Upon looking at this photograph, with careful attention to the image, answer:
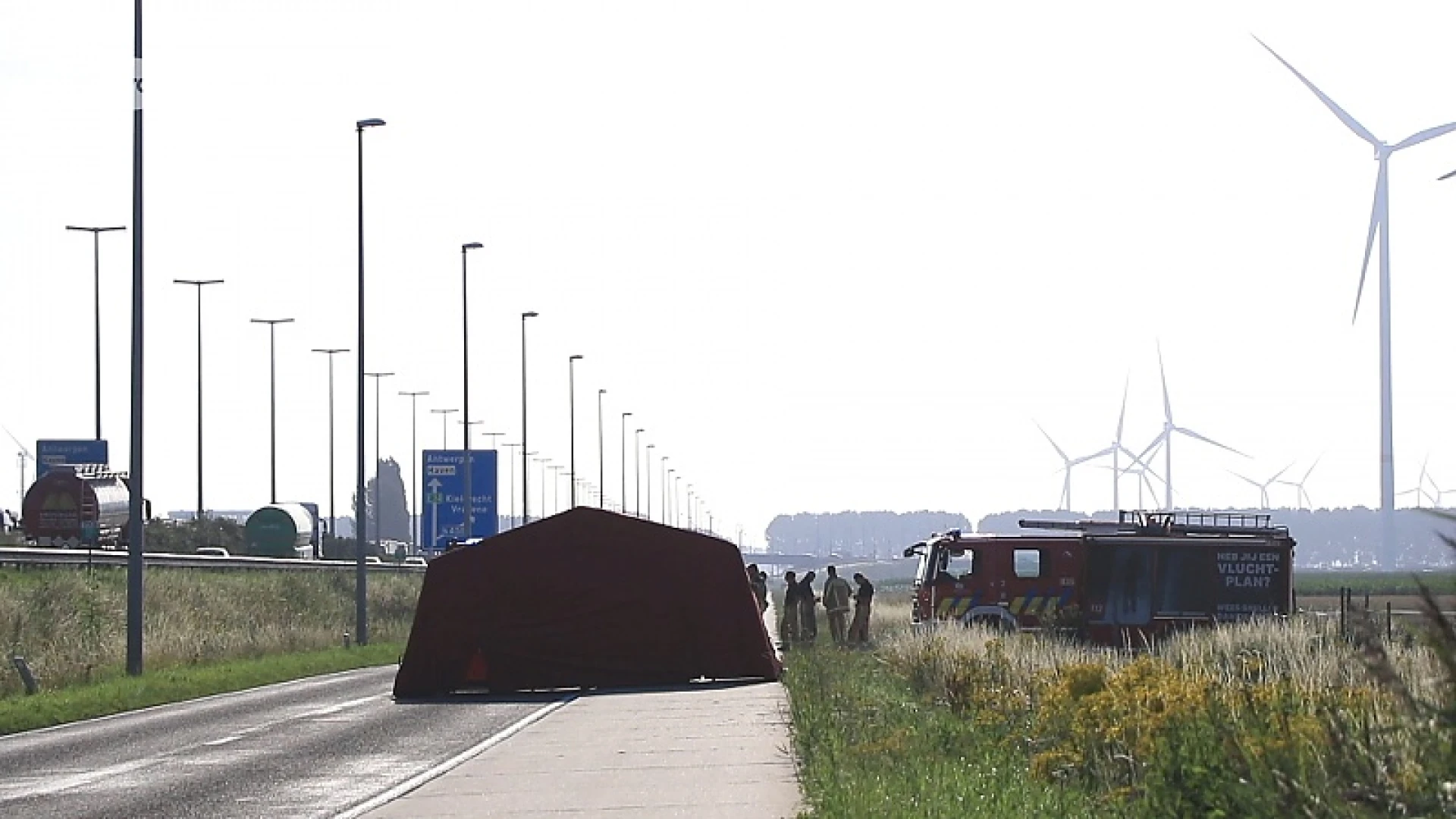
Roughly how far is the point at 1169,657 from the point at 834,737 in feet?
21.3

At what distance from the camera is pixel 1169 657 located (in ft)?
75.9

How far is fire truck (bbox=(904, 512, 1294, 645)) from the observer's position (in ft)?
122

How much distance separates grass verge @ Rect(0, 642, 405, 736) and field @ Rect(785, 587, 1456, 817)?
9986 mm

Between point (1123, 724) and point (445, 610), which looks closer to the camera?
point (1123, 724)

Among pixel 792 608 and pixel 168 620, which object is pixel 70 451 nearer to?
pixel 168 620

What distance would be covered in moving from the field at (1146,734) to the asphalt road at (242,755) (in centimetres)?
372

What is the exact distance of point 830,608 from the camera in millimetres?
42844

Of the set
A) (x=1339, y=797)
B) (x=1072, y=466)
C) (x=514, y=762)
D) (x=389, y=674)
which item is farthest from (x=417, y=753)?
(x=1072, y=466)

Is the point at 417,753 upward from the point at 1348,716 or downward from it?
downward

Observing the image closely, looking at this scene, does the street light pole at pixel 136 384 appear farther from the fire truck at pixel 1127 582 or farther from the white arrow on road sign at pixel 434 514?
the white arrow on road sign at pixel 434 514

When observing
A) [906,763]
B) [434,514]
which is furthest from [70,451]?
[906,763]

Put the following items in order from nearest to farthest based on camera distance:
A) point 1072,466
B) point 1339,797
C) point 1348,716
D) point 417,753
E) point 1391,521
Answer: point 1339,797
point 1348,716
point 417,753
point 1391,521
point 1072,466

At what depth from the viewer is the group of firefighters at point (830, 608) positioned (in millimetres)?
42375

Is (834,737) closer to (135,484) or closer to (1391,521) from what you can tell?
(135,484)
